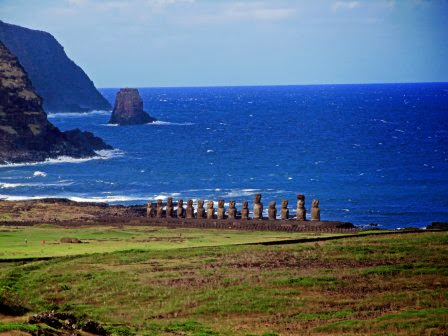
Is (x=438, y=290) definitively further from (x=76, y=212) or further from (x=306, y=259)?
(x=76, y=212)

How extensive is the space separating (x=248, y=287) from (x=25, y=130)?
106m

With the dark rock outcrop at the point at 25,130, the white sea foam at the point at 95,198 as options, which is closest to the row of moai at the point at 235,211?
the white sea foam at the point at 95,198

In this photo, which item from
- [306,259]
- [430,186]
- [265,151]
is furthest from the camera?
[265,151]

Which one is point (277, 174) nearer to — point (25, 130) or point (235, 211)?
point (25, 130)

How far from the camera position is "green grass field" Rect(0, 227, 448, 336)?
3350 centimetres

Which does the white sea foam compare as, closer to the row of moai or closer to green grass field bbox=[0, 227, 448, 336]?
the row of moai

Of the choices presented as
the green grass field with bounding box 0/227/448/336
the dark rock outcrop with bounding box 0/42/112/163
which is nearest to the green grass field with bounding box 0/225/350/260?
the green grass field with bounding box 0/227/448/336

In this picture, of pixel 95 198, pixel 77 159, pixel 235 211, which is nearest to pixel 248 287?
pixel 235 211

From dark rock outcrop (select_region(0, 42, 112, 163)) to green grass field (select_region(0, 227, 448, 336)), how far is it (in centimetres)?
9144

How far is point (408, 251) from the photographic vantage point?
45312 mm

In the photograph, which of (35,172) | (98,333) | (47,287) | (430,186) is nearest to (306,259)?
(47,287)

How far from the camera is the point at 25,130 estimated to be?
14125cm

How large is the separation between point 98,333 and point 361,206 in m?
66.7

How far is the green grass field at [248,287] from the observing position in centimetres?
3350
